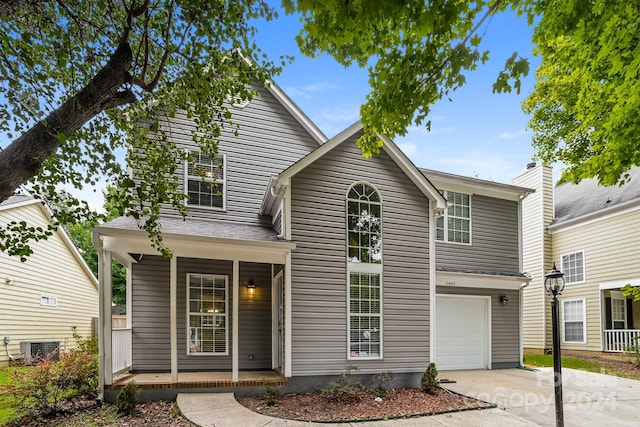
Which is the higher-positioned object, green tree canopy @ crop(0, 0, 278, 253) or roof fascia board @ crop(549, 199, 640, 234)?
green tree canopy @ crop(0, 0, 278, 253)

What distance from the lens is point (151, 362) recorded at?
830 cm

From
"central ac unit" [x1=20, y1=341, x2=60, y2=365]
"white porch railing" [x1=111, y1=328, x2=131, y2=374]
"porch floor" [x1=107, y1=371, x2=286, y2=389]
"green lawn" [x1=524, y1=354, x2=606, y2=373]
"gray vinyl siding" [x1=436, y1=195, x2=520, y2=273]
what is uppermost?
"gray vinyl siding" [x1=436, y1=195, x2=520, y2=273]

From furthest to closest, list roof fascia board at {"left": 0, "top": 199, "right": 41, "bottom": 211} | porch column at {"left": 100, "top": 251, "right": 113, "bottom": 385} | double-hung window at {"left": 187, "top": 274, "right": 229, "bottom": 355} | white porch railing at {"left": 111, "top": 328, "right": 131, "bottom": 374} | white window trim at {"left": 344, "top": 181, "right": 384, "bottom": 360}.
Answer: roof fascia board at {"left": 0, "top": 199, "right": 41, "bottom": 211} < double-hung window at {"left": 187, "top": 274, "right": 229, "bottom": 355} < white window trim at {"left": 344, "top": 181, "right": 384, "bottom": 360} < white porch railing at {"left": 111, "top": 328, "right": 131, "bottom": 374} < porch column at {"left": 100, "top": 251, "right": 113, "bottom": 385}

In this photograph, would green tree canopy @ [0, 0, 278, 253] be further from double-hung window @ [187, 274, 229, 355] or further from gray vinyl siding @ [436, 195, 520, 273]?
gray vinyl siding @ [436, 195, 520, 273]

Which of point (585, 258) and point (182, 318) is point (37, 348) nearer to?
point (182, 318)

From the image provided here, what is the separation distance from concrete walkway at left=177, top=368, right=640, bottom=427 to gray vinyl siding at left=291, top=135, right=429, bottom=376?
1.55 m

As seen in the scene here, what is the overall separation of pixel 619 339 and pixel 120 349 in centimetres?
1524

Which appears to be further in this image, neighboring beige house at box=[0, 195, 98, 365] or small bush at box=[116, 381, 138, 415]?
neighboring beige house at box=[0, 195, 98, 365]

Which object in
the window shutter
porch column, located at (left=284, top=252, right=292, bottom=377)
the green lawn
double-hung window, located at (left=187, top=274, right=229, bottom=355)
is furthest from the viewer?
the window shutter

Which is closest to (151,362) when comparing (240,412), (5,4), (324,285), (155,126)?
(240,412)

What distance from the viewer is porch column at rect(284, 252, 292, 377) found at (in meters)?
7.46

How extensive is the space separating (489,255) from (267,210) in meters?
6.97

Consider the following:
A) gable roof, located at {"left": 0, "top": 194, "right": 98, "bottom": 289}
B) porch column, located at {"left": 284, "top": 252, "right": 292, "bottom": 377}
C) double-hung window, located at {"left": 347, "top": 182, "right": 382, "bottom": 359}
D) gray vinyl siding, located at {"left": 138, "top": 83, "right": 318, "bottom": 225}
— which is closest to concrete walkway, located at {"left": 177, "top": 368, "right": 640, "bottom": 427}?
porch column, located at {"left": 284, "top": 252, "right": 292, "bottom": 377}

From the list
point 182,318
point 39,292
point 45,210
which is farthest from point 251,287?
point 45,210
